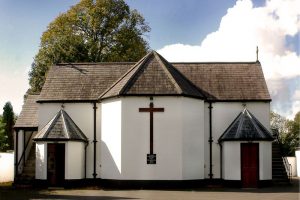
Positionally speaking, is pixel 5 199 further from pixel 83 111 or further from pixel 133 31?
pixel 133 31

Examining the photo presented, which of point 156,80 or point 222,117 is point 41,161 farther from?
point 222,117

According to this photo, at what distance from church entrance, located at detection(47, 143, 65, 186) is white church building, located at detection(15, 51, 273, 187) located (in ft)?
0.19

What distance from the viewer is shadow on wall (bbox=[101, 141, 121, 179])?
91.1ft

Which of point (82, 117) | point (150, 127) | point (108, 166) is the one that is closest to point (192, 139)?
point (150, 127)

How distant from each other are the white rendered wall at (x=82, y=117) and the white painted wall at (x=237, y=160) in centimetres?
790

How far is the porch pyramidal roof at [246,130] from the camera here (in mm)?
28203

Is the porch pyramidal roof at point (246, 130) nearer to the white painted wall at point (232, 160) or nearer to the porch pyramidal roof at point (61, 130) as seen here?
the white painted wall at point (232, 160)

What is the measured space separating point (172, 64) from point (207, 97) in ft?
13.2

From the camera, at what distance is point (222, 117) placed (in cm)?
3042

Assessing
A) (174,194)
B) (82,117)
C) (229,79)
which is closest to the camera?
(174,194)

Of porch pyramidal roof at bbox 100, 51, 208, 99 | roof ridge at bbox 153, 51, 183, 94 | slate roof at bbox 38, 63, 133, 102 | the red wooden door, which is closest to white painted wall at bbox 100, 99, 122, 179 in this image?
porch pyramidal roof at bbox 100, 51, 208, 99

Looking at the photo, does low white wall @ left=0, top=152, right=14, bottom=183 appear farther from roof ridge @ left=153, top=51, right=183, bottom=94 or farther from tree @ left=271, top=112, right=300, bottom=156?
tree @ left=271, top=112, right=300, bottom=156

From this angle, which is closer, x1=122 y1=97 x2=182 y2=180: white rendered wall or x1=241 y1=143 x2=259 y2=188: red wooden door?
x1=122 y1=97 x2=182 y2=180: white rendered wall

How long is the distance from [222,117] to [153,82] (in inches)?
209
